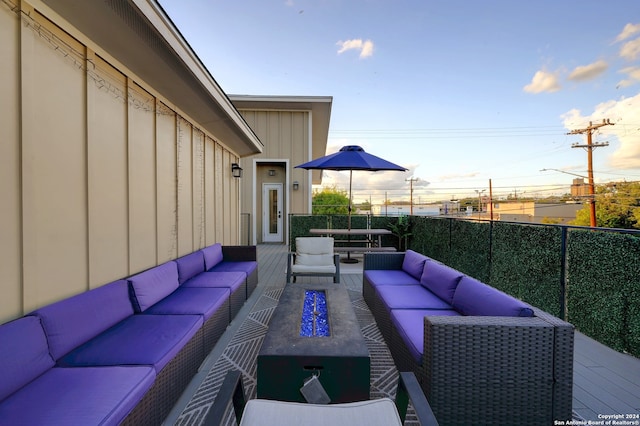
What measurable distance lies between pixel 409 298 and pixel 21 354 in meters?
2.80

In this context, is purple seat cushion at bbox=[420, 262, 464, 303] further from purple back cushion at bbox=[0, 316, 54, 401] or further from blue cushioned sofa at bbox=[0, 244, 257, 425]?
purple back cushion at bbox=[0, 316, 54, 401]

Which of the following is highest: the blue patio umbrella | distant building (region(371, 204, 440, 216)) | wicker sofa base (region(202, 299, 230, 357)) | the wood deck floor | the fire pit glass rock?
the blue patio umbrella

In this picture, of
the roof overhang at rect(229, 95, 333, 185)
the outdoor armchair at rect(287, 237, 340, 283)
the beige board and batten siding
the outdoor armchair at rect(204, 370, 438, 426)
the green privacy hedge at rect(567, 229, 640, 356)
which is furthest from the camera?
the beige board and batten siding

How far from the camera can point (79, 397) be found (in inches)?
50.5

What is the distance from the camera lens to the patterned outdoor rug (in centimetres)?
184

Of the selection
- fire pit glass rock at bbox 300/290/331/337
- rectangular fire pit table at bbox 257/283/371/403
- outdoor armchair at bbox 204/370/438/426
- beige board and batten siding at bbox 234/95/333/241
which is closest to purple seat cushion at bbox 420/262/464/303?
fire pit glass rock at bbox 300/290/331/337

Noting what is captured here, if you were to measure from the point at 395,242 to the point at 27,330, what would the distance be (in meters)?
7.62

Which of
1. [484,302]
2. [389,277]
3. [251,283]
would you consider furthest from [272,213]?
[484,302]

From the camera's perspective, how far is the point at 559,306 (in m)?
3.05

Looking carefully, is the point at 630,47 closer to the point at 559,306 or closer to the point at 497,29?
the point at 497,29

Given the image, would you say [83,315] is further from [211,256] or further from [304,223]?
[304,223]

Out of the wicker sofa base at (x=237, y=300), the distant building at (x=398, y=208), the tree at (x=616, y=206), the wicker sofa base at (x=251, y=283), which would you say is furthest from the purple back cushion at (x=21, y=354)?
the tree at (x=616, y=206)

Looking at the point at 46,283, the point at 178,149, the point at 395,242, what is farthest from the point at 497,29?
the point at 46,283

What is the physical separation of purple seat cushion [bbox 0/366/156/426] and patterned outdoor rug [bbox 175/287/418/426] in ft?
1.75
